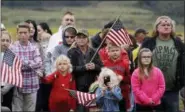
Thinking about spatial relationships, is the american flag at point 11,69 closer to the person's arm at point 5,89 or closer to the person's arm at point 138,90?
the person's arm at point 5,89

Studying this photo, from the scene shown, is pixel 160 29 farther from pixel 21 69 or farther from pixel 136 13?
pixel 136 13

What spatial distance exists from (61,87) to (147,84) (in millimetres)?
1504

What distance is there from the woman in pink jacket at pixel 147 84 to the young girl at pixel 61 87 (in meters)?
1.13

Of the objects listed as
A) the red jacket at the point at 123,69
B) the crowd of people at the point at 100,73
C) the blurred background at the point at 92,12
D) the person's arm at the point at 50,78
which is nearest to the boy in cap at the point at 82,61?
the crowd of people at the point at 100,73

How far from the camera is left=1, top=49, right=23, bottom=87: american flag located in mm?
10078

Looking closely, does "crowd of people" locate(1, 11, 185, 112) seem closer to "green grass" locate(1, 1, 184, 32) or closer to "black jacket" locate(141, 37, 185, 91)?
"black jacket" locate(141, 37, 185, 91)

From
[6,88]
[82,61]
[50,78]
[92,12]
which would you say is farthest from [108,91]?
[92,12]

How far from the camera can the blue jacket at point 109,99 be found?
10586 millimetres

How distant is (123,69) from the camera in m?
10.8

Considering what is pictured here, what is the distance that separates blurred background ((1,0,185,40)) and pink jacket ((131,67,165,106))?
94.3 feet

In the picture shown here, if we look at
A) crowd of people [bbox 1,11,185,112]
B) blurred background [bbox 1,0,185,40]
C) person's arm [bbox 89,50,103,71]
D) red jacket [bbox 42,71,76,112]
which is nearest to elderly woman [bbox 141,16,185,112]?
crowd of people [bbox 1,11,185,112]

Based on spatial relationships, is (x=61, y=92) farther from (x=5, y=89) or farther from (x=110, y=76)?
(x=110, y=76)

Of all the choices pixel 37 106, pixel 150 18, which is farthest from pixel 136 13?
pixel 37 106

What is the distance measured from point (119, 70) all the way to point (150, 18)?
35.7 meters
